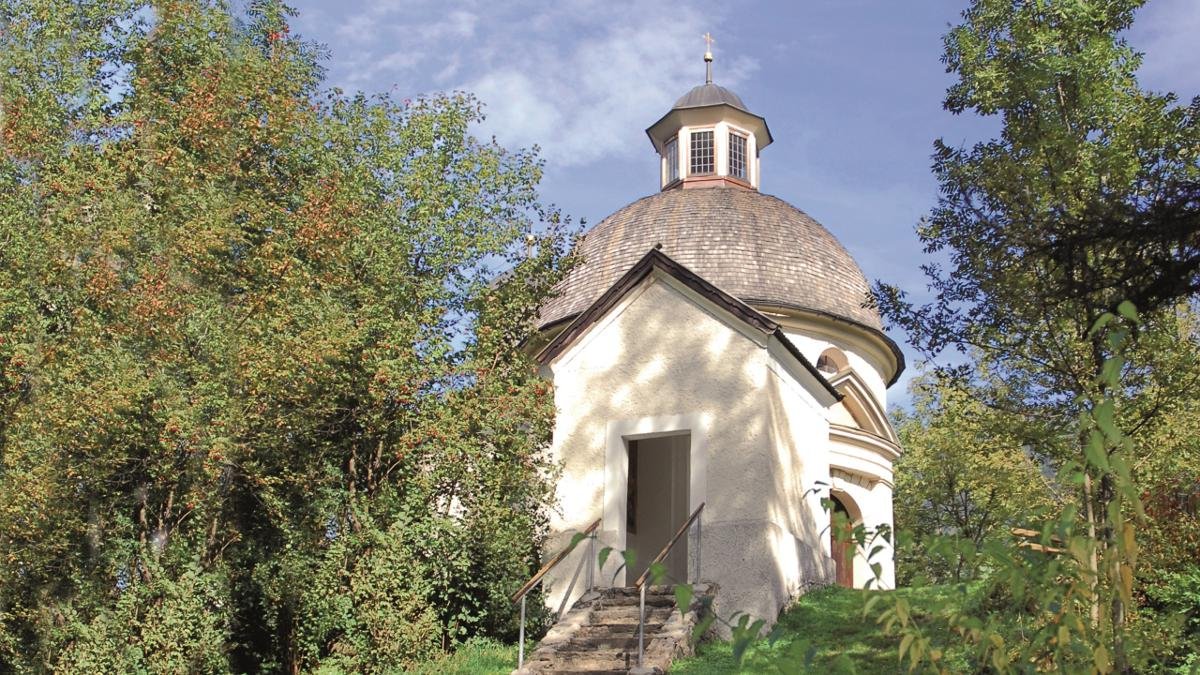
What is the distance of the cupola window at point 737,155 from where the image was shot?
1104 inches

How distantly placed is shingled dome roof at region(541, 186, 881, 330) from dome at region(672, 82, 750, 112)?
152 inches

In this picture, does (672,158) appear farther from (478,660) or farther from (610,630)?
(610,630)

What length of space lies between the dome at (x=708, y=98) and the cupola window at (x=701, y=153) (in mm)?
689

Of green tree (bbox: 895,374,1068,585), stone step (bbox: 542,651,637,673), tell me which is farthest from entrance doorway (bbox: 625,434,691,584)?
green tree (bbox: 895,374,1068,585)

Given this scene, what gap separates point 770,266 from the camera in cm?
2253

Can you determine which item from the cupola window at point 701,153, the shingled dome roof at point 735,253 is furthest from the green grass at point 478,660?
the cupola window at point 701,153

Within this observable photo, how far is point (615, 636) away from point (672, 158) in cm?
1735

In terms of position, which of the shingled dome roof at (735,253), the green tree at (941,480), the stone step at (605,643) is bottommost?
the stone step at (605,643)

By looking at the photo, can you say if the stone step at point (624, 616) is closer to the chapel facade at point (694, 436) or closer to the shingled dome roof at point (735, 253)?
the chapel facade at point (694, 436)

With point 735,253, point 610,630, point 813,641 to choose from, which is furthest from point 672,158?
point 813,641

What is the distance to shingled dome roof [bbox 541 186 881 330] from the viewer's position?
877 inches

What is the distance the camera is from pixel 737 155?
1113 inches

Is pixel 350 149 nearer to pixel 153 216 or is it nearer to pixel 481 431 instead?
pixel 153 216

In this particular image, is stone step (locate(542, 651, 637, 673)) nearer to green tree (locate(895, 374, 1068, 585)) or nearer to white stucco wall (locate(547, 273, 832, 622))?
white stucco wall (locate(547, 273, 832, 622))
